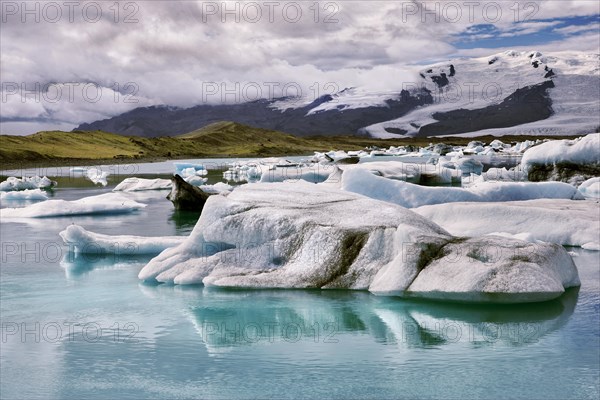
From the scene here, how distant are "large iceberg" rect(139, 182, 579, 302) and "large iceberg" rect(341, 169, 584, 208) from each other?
546 centimetres

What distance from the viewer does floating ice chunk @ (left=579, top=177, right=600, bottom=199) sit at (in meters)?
21.8

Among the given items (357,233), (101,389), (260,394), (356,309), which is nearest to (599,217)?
(357,233)

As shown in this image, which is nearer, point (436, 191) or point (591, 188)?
point (436, 191)

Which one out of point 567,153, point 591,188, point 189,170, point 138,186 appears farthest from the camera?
point 189,170

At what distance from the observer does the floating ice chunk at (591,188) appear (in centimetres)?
2180

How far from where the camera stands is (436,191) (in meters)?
18.5

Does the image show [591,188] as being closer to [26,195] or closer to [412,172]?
[412,172]

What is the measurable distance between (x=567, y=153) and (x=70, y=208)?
54.4ft

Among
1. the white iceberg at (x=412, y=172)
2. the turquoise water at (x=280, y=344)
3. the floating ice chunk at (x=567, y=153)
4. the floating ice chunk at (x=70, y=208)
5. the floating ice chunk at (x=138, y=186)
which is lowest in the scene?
the turquoise water at (x=280, y=344)

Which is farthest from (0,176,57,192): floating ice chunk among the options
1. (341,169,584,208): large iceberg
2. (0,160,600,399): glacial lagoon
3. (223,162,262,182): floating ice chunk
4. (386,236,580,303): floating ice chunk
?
(386,236,580,303): floating ice chunk

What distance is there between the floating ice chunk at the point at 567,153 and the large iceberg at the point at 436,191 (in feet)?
10.4

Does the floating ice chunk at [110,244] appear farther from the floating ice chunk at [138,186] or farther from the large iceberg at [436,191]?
the floating ice chunk at [138,186]

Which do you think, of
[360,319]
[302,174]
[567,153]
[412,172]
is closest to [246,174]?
[302,174]

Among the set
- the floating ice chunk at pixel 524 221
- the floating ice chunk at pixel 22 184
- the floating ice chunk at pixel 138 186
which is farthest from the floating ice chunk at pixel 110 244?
the floating ice chunk at pixel 22 184
